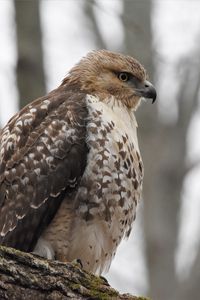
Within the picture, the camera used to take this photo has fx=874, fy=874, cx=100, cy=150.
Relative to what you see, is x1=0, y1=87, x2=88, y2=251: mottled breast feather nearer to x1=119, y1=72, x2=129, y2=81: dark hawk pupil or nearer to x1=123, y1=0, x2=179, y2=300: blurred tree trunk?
x1=119, y1=72, x2=129, y2=81: dark hawk pupil

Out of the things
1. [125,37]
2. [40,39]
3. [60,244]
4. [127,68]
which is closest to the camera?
[60,244]

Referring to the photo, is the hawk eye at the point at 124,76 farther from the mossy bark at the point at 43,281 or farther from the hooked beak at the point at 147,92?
the mossy bark at the point at 43,281

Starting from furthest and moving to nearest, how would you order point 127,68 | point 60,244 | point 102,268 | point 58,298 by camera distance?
point 127,68 < point 102,268 < point 60,244 < point 58,298

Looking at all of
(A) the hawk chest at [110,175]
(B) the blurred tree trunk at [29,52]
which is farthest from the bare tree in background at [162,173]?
(A) the hawk chest at [110,175]

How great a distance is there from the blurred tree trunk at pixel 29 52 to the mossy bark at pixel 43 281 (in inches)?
129

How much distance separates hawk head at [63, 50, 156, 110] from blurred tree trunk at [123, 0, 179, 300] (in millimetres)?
2687

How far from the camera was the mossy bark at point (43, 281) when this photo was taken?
4098mm

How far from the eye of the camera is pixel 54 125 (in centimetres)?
605

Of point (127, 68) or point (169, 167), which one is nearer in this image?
point (127, 68)

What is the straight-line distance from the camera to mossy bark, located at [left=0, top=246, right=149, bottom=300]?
161 inches

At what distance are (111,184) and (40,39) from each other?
2639 mm

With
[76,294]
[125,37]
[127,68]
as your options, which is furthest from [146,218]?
[76,294]

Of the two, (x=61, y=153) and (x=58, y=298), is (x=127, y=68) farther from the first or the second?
(x=58, y=298)

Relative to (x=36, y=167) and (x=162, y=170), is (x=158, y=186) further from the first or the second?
(x=36, y=167)
